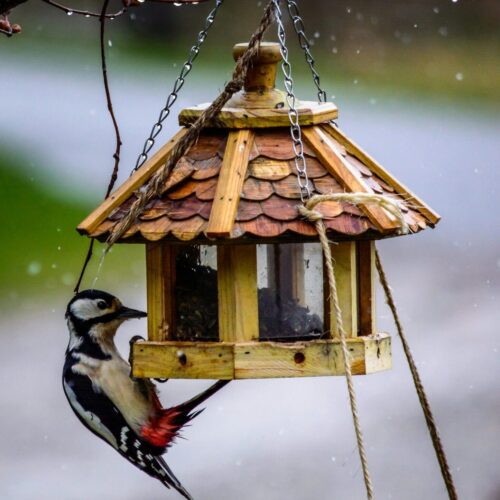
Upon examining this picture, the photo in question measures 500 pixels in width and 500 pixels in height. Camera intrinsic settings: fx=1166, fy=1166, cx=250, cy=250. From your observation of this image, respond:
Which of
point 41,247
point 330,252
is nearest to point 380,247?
point 41,247

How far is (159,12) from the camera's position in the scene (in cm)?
1355

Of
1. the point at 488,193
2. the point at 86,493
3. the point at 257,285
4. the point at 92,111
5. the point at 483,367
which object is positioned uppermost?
the point at 92,111

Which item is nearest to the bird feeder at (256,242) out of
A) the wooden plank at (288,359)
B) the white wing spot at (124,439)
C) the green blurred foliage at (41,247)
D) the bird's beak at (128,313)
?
the wooden plank at (288,359)

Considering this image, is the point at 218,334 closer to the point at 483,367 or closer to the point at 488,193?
the point at 483,367

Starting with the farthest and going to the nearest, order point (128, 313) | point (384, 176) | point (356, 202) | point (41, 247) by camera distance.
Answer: point (41, 247)
point (128, 313)
point (384, 176)
point (356, 202)

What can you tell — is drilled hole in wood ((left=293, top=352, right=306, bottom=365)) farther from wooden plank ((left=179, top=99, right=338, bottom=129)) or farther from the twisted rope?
wooden plank ((left=179, top=99, right=338, bottom=129))

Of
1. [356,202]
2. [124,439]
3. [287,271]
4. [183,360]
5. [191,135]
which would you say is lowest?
[124,439]

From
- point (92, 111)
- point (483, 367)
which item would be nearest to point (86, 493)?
point (483, 367)

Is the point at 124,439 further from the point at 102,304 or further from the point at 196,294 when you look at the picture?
the point at 196,294

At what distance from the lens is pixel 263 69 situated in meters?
2.81

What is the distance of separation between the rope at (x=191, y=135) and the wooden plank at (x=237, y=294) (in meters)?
0.21

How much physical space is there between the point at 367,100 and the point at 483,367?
6348 millimetres

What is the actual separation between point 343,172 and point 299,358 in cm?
44

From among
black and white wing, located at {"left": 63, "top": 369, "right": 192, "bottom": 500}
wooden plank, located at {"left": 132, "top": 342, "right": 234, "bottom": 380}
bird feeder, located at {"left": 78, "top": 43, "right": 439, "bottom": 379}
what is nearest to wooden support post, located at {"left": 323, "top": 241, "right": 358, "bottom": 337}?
bird feeder, located at {"left": 78, "top": 43, "right": 439, "bottom": 379}
